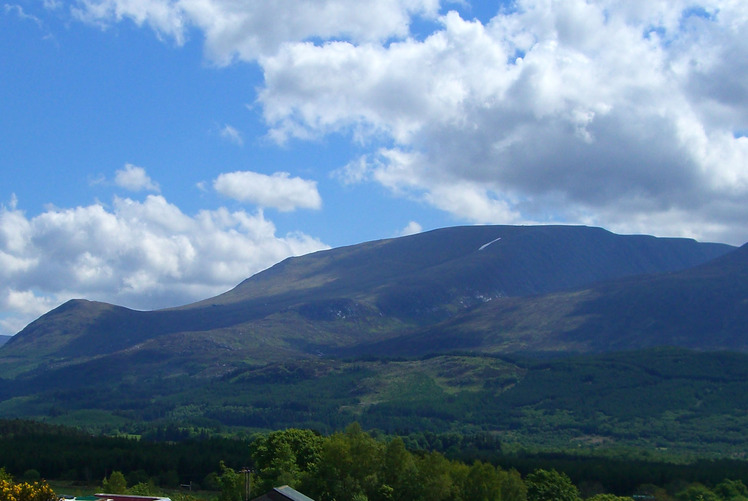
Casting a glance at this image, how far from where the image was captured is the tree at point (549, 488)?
145 metres

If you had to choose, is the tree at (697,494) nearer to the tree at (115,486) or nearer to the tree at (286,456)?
the tree at (286,456)

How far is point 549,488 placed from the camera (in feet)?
480

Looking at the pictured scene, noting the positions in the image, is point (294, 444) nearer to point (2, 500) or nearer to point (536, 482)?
point (536, 482)

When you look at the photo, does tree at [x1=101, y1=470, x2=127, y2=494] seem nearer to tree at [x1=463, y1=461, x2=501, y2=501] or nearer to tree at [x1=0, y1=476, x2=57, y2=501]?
tree at [x1=463, y1=461, x2=501, y2=501]

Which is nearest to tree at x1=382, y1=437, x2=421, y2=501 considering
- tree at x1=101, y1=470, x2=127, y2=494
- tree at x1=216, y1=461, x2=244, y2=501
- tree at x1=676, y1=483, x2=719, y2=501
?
tree at x1=216, y1=461, x2=244, y2=501

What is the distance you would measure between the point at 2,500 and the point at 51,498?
12.6ft

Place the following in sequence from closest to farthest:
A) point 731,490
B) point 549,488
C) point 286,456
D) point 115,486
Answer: point 286,456 < point 115,486 < point 549,488 < point 731,490

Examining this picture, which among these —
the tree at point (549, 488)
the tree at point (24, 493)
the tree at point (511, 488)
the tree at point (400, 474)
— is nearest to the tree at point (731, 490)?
the tree at point (549, 488)

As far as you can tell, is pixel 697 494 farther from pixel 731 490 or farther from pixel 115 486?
pixel 115 486

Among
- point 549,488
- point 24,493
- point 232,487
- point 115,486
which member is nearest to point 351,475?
point 232,487

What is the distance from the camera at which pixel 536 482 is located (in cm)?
15025

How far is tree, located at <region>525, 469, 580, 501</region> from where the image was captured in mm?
145250

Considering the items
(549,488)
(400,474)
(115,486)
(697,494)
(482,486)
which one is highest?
(115,486)

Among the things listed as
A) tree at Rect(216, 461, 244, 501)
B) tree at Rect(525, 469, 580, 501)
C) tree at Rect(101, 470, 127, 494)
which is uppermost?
tree at Rect(101, 470, 127, 494)
